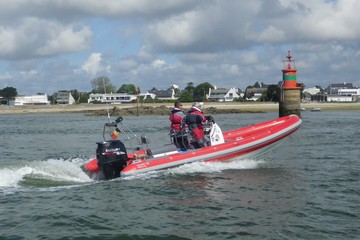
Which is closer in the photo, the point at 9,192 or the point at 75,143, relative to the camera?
the point at 9,192

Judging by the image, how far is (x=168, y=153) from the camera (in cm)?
1273

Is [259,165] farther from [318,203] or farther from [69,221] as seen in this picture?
[69,221]

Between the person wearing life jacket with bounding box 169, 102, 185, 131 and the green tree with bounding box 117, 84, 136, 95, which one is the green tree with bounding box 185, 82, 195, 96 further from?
the person wearing life jacket with bounding box 169, 102, 185, 131

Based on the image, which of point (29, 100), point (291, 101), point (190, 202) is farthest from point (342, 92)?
point (190, 202)

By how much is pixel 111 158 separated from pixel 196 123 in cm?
254

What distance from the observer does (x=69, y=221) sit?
802cm

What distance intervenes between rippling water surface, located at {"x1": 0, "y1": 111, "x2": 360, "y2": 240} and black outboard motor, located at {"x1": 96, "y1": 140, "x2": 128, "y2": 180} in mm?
345

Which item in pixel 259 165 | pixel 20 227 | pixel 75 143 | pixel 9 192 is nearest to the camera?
pixel 20 227

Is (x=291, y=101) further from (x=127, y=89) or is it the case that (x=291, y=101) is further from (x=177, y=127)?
(x=127, y=89)

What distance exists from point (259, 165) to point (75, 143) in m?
11.7

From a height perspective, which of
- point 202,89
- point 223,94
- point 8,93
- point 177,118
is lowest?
point 177,118

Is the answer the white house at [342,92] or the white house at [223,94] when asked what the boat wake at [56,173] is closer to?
the white house at [223,94]

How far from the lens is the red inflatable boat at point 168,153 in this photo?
11.2 m

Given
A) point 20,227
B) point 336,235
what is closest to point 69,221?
point 20,227
